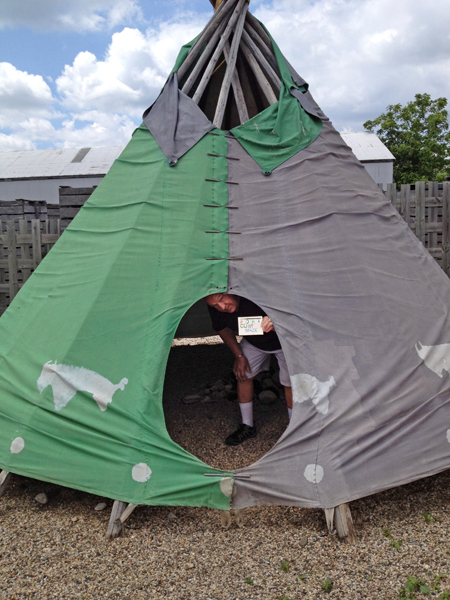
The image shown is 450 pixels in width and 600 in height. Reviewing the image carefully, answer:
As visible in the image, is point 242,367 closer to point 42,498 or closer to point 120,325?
point 120,325

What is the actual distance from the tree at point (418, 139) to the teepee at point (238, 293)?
19.8m

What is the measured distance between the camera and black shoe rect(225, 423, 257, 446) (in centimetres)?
418

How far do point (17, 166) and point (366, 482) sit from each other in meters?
19.4

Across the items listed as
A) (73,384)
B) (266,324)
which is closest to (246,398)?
(266,324)

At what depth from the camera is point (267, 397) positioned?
5133mm

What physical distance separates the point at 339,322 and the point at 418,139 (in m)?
22.9

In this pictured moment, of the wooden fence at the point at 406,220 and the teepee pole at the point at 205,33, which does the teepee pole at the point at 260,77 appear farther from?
the wooden fence at the point at 406,220

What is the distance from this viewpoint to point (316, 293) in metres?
3.24

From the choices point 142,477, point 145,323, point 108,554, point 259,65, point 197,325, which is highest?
point 259,65

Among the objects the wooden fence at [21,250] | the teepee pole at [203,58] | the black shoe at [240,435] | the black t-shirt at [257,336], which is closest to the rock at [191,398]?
the black shoe at [240,435]

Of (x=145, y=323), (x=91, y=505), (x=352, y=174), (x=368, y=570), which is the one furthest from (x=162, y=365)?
(x=352, y=174)

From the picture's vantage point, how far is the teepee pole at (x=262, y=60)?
4.21 m

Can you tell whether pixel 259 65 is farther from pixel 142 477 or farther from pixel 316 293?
pixel 142 477

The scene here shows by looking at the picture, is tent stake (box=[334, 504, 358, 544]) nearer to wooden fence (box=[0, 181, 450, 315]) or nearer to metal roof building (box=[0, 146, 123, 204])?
wooden fence (box=[0, 181, 450, 315])
